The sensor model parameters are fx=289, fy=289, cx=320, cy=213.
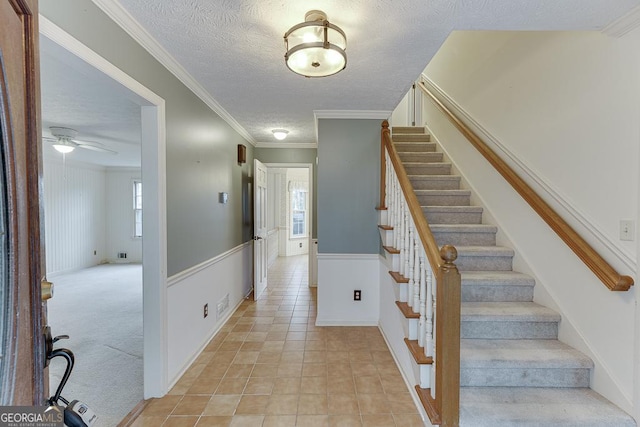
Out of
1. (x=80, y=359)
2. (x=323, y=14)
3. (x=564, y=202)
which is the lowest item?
(x=80, y=359)

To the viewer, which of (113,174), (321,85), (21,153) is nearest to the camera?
(21,153)

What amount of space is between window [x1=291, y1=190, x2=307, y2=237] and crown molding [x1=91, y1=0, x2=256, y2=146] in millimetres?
5487

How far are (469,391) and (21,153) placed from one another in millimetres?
2241

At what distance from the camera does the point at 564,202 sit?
6.33ft

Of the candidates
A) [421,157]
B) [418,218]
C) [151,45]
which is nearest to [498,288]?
[418,218]

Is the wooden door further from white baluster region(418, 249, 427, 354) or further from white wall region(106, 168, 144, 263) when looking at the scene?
white wall region(106, 168, 144, 263)

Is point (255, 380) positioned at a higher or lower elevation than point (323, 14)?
lower

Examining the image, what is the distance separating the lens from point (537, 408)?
62.2 inches

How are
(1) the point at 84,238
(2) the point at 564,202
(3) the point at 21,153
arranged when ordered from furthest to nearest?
(1) the point at 84,238 → (2) the point at 564,202 → (3) the point at 21,153

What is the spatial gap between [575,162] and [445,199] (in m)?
1.31

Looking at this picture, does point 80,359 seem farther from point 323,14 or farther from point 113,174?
point 113,174

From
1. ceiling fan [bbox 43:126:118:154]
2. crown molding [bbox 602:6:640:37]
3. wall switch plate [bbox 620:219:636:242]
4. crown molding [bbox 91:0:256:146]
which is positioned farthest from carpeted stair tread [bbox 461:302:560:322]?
ceiling fan [bbox 43:126:118:154]

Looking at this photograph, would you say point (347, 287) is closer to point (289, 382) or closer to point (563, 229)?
point (289, 382)

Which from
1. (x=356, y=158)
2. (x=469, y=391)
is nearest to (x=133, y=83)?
(x=356, y=158)
